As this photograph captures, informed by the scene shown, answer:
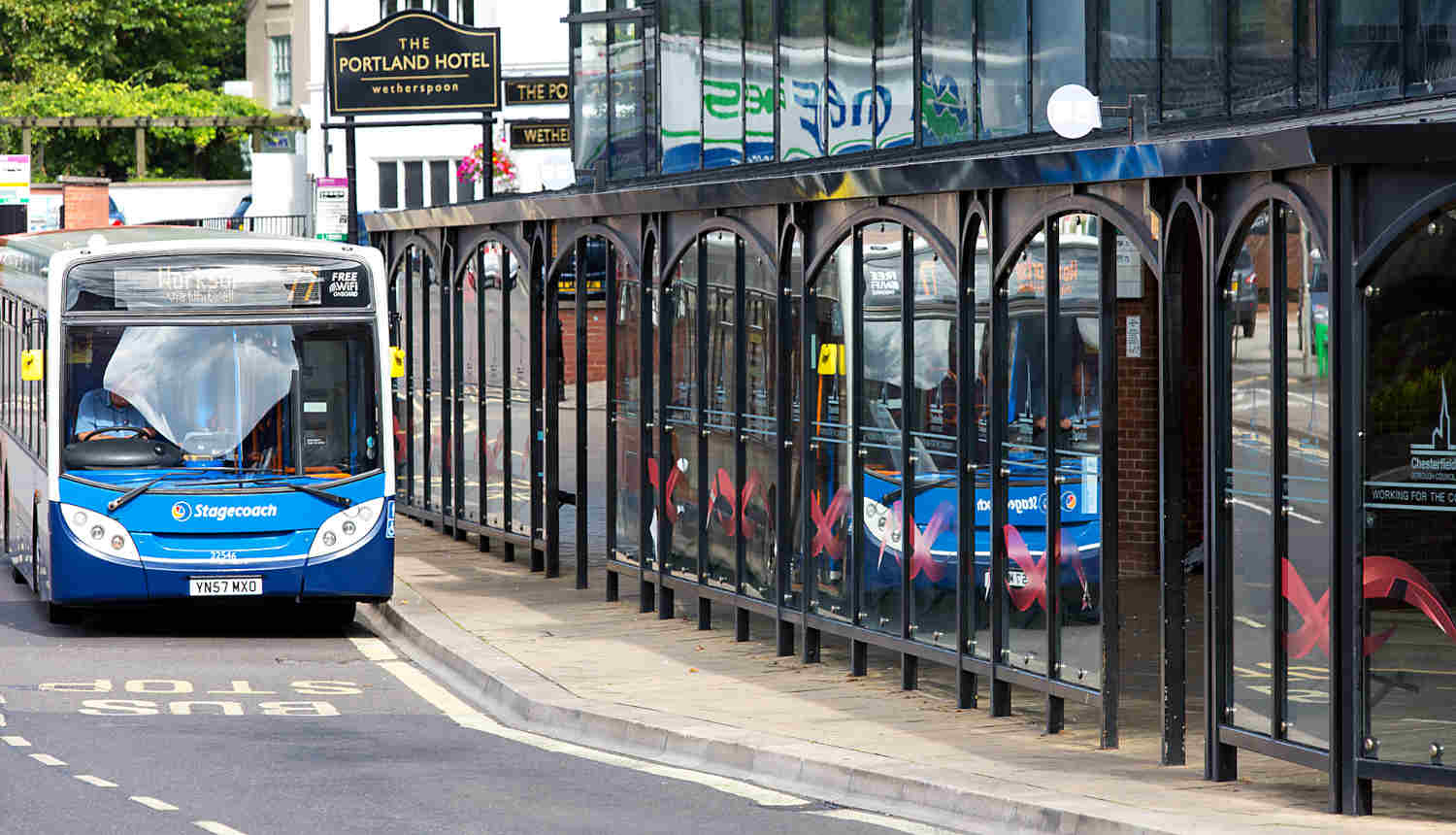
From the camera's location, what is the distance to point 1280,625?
973cm

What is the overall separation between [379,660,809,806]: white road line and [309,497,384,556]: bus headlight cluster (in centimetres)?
148

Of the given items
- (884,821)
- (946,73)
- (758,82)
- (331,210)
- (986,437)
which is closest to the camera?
(884,821)

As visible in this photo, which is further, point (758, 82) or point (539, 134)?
point (539, 134)

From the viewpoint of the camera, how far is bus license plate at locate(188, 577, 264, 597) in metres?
16.4

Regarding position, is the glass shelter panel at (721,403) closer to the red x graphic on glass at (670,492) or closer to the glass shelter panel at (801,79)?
the red x graphic on glass at (670,492)

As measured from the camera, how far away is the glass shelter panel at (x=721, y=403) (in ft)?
50.8

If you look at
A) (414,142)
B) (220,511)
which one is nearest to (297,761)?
(220,511)

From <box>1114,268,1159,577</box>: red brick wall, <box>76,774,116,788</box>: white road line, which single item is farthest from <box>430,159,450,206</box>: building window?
<box>76,774,116,788</box>: white road line

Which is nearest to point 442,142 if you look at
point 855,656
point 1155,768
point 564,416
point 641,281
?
point 564,416

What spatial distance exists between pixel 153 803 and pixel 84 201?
48.5 meters

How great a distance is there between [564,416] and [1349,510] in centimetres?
1221

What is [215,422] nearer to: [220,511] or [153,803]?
[220,511]

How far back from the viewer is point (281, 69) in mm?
69312

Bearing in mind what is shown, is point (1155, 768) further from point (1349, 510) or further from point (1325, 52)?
point (1325, 52)
